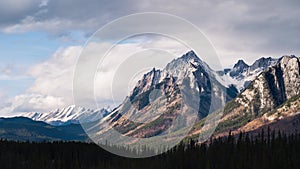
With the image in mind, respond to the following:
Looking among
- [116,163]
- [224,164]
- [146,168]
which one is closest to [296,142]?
[224,164]

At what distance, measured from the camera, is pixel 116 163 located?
7367 inches

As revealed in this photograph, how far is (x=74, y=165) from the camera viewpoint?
18988 cm

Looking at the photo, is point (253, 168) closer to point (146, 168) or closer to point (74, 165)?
point (146, 168)

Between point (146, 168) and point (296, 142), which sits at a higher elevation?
point (296, 142)

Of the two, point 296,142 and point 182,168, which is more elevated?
point 296,142

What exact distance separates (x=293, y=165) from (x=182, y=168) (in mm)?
41816

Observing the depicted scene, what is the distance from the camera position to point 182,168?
169 meters

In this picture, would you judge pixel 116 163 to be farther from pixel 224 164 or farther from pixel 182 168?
pixel 224 164

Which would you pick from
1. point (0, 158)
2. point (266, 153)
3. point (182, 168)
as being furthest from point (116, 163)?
point (266, 153)

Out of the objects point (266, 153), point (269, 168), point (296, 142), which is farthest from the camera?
point (296, 142)

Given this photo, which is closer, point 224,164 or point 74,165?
point 224,164

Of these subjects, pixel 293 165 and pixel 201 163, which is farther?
pixel 201 163

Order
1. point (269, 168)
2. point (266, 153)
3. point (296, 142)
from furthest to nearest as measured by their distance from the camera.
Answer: point (296, 142) < point (266, 153) < point (269, 168)

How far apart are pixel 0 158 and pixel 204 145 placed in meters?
83.9
